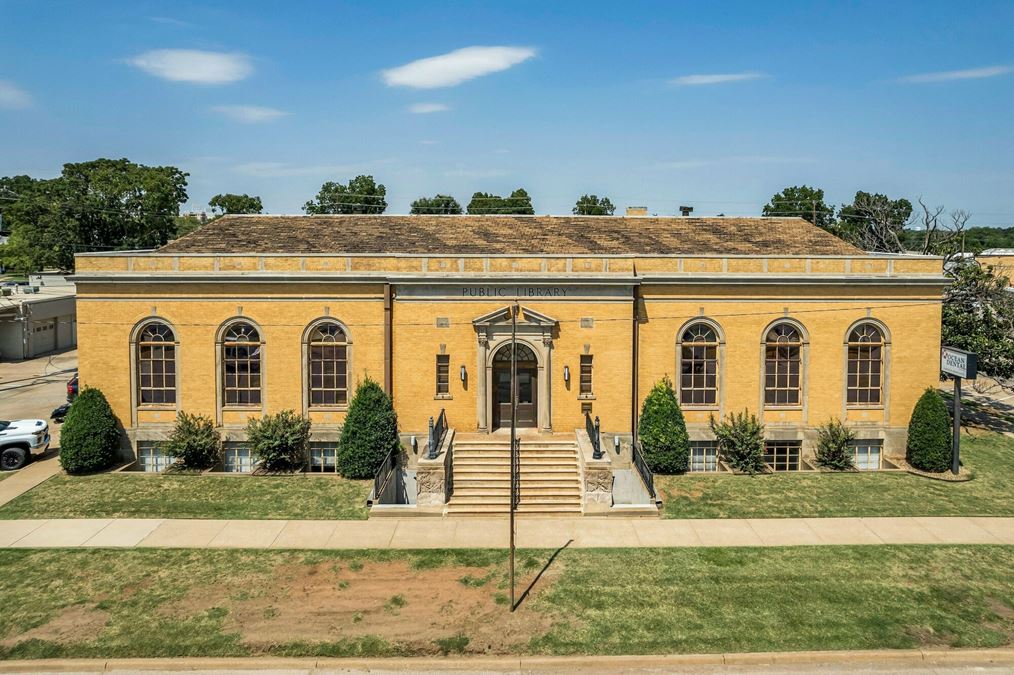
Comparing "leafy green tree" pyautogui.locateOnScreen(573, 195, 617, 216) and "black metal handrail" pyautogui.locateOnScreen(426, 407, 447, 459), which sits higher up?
"leafy green tree" pyautogui.locateOnScreen(573, 195, 617, 216)

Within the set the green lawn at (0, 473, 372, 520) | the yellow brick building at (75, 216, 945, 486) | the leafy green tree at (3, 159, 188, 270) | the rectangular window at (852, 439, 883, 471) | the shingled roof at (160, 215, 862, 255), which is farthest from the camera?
the leafy green tree at (3, 159, 188, 270)

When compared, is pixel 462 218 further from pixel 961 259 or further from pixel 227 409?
pixel 961 259

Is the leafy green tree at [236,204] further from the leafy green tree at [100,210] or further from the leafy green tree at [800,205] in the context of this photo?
the leafy green tree at [800,205]

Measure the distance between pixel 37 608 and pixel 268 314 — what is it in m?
12.1

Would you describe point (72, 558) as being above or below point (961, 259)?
below

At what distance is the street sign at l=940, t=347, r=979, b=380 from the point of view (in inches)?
978

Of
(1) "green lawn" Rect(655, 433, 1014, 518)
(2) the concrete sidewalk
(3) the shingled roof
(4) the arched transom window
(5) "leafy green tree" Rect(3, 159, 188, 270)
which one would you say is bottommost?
(2) the concrete sidewalk

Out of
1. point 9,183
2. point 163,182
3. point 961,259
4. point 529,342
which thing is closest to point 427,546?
point 529,342

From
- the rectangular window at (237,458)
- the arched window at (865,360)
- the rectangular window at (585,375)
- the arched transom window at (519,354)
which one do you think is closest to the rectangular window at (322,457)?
the rectangular window at (237,458)

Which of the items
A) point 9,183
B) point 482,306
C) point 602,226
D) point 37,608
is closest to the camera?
point 37,608

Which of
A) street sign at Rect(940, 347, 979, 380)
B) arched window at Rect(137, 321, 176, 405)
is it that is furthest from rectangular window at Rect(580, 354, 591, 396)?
arched window at Rect(137, 321, 176, 405)

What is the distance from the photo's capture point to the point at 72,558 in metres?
18.5

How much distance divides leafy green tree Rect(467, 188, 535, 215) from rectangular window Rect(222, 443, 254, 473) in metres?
76.4

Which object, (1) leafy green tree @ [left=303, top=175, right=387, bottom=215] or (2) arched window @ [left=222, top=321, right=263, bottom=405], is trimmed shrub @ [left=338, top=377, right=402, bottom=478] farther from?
(1) leafy green tree @ [left=303, top=175, right=387, bottom=215]
